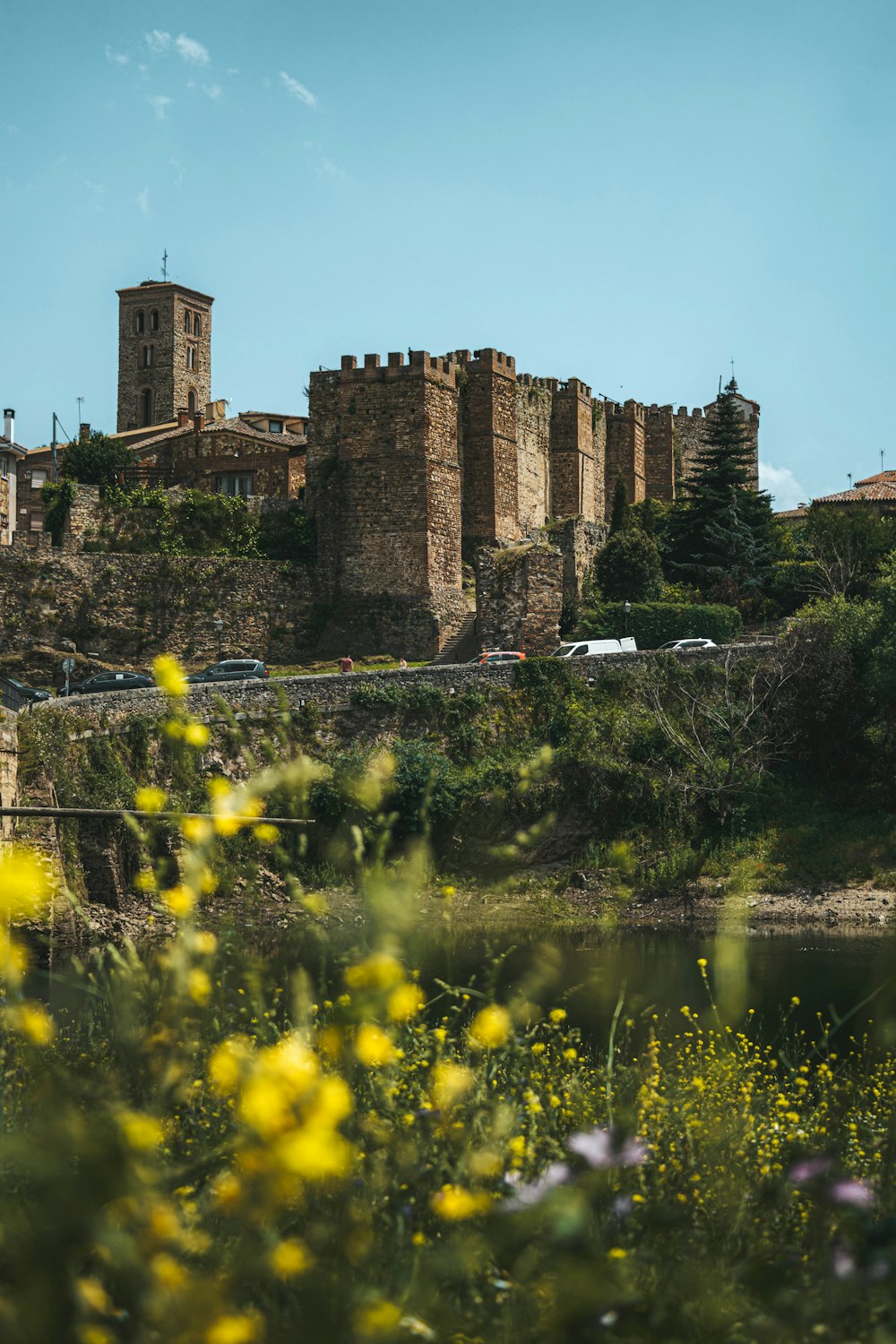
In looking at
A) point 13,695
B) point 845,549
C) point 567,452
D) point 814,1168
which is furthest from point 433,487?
point 814,1168

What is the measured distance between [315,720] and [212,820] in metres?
27.8

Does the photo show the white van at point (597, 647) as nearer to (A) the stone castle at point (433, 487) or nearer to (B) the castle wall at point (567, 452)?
(A) the stone castle at point (433, 487)

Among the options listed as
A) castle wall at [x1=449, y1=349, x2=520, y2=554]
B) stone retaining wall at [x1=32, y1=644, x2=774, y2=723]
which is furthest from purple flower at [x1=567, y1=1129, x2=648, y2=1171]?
castle wall at [x1=449, y1=349, x2=520, y2=554]

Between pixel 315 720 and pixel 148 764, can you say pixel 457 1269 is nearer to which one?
pixel 148 764

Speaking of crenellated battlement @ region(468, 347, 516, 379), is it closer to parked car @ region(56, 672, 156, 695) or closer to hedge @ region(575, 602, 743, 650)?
hedge @ region(575, 602, 743, 650)

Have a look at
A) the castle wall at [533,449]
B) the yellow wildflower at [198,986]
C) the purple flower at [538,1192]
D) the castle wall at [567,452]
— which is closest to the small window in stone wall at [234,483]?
the castle wall at [533,449]

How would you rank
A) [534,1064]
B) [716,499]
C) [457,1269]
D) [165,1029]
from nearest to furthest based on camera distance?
1. [457,1269]
2. [165,1029]
3. [534,1064]
4. [716,499]

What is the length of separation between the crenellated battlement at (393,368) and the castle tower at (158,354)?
4510 cm

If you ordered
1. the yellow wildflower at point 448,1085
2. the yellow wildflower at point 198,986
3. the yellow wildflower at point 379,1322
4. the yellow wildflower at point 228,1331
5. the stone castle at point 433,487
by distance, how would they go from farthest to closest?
the stone castle at point 433,487
the yellow wildflower at point 448,1085
the yellow wildflower at point 198,986
the yellow wildflower at point 379,1322
the yellow wildflower at point 228,1331

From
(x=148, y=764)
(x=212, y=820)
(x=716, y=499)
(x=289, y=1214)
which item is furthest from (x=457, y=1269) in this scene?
→ (x=716, y=499)

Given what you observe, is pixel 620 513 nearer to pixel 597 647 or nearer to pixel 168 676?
pixel 597 647

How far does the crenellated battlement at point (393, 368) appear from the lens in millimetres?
42375

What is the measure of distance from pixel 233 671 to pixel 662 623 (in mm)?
11813

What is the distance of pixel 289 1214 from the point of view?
6.13 metres
